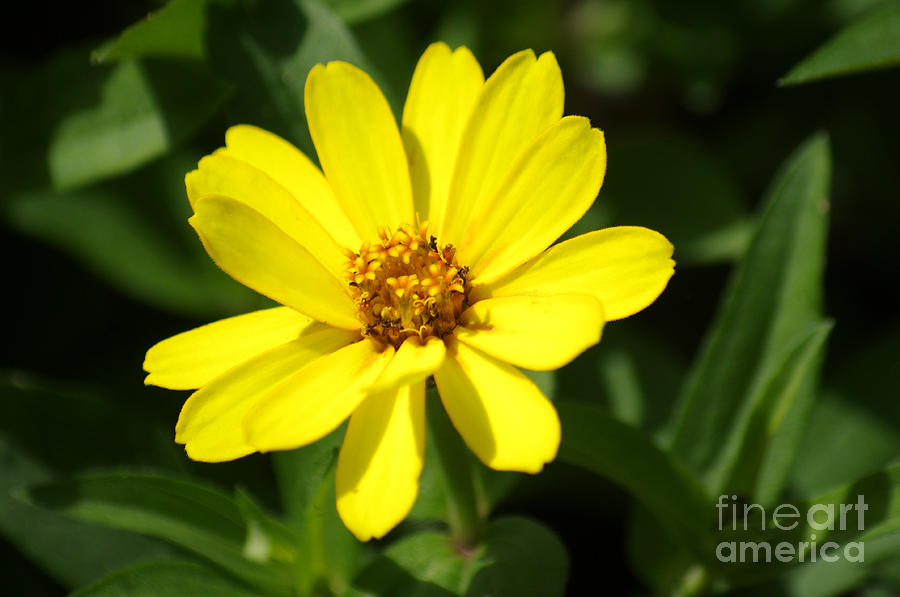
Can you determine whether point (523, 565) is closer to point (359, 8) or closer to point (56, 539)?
point (56, 539)

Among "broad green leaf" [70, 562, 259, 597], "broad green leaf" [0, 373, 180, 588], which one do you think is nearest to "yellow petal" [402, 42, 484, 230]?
"broad green leaf" [70, 562, 259, 597]

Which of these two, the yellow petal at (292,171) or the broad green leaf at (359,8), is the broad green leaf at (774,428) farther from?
the broad green leaf at (359,8)

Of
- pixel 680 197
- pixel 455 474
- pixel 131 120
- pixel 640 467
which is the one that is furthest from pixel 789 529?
pixel 131 120

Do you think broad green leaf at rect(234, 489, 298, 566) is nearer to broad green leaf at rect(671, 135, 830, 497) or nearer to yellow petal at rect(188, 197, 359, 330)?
yellow petal at rect(188, 197, 359, 330)

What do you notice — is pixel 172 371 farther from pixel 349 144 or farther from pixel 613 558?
pixel 613 558

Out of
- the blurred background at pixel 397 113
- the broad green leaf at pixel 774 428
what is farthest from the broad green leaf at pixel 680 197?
the broad green leaf at pixel 774 428
